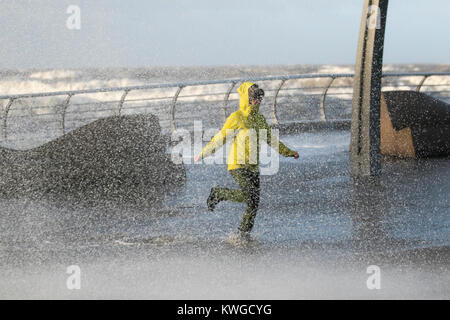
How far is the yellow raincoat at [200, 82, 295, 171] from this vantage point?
6.62 meters

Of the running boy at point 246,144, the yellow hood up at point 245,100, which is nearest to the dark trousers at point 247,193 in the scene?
the running boy at point 246,144

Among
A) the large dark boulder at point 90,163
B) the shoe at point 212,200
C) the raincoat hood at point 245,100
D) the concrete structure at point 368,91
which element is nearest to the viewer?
the raincoat hood at point 245,100

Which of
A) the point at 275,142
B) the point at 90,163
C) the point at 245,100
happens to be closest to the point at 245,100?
the point at 245,100

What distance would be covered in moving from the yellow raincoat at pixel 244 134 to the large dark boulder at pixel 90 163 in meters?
3.07

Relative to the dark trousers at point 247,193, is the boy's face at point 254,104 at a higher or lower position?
higher

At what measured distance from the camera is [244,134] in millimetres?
6598

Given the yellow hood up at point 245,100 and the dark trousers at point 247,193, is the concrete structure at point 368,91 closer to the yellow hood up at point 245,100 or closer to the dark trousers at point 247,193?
the yellow hood up at point 245,100

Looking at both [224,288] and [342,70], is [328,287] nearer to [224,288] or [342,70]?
[224,288]

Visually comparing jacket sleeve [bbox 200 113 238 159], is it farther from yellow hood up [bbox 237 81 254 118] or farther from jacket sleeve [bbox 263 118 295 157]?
jacket sleeve [bbox 263 118 295 157]

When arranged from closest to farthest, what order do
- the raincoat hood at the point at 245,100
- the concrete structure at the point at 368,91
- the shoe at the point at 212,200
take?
the raincoat hood at the point at 245,100
the shoe at the point at 212,200
the concrete structure at the point at 368,91

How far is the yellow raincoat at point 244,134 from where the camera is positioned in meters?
6.62

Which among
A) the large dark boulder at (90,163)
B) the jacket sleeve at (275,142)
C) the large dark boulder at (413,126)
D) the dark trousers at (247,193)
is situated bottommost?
the dark trousers at (247,193)

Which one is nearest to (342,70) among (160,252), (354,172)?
(354,172)

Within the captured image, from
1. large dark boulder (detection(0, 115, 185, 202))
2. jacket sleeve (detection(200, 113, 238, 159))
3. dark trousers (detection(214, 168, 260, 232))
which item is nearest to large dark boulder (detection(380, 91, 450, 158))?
large dark boulder (detection(0, 115, 185, 202))
